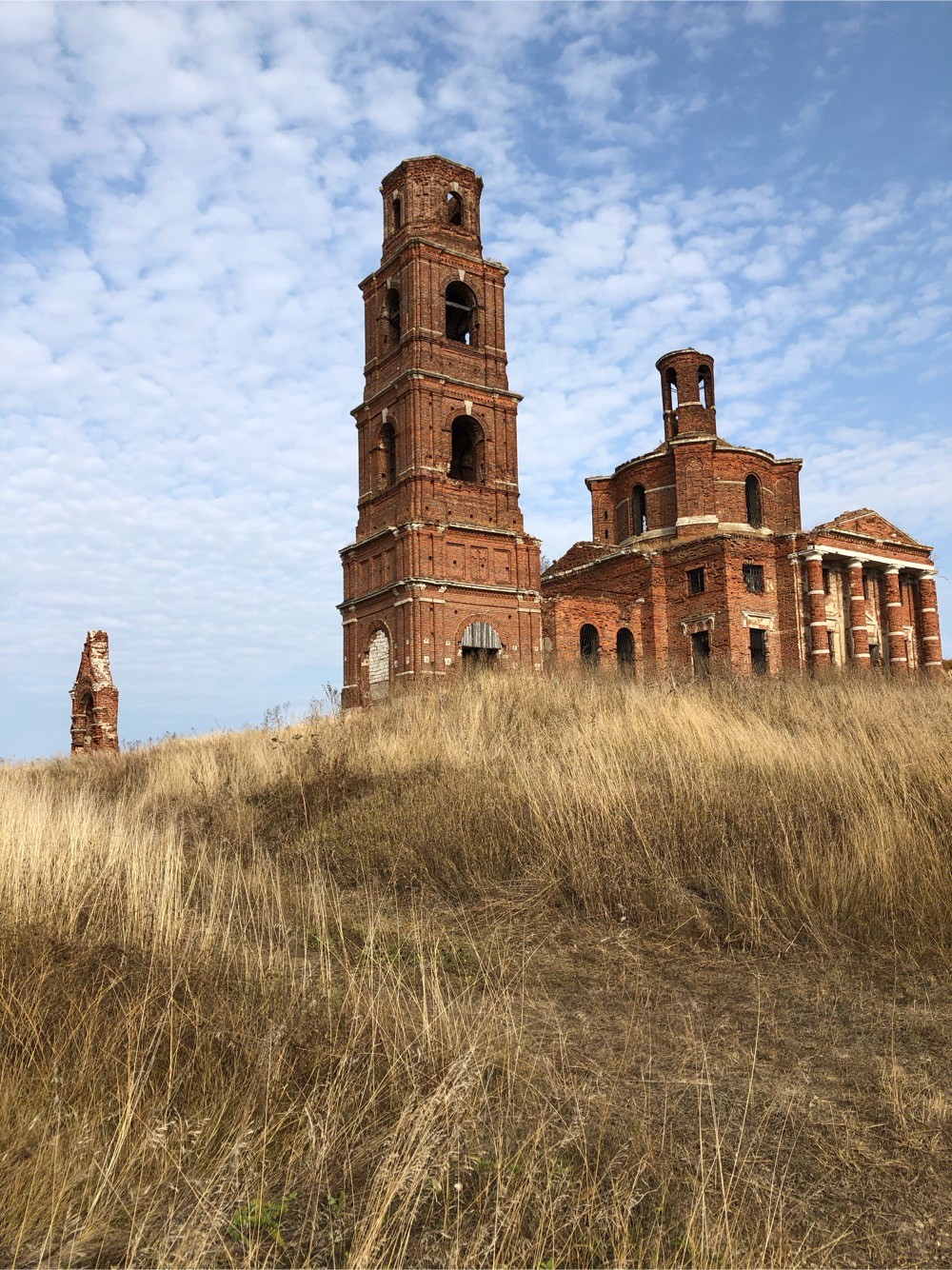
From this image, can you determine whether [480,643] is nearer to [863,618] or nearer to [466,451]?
[466,451]

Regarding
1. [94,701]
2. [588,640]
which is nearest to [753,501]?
[588,640]

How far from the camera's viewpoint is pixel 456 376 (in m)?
27.9

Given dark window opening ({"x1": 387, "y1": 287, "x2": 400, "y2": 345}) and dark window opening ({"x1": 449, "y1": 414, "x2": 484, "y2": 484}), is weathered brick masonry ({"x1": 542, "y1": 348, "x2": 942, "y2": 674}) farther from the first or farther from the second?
dark window opening ({"x1": 387, "y1": 287, "x2": 400, "y2": 345})

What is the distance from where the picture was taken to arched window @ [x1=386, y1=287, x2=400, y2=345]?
2936 centimetres

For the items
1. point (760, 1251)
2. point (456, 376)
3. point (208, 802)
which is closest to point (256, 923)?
point (760, 1251)

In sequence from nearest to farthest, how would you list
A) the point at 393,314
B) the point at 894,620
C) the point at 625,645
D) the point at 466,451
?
the point at 466,451 < the point at 393,314 < the point at 625,645 < the point at 894,620

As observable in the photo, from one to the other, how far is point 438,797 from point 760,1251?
575 centimetres

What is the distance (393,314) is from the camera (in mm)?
29484

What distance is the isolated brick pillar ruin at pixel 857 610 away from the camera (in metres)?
32.3

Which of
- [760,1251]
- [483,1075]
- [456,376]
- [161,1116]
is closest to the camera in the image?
[760,1251]

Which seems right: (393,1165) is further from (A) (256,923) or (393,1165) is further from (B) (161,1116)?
(A) (256,923)

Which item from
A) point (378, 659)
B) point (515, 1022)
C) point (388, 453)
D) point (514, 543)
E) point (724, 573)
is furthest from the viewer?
point (724, 573)

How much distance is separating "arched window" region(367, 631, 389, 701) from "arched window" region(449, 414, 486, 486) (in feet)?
18.8

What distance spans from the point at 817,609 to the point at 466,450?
43.9 ft
